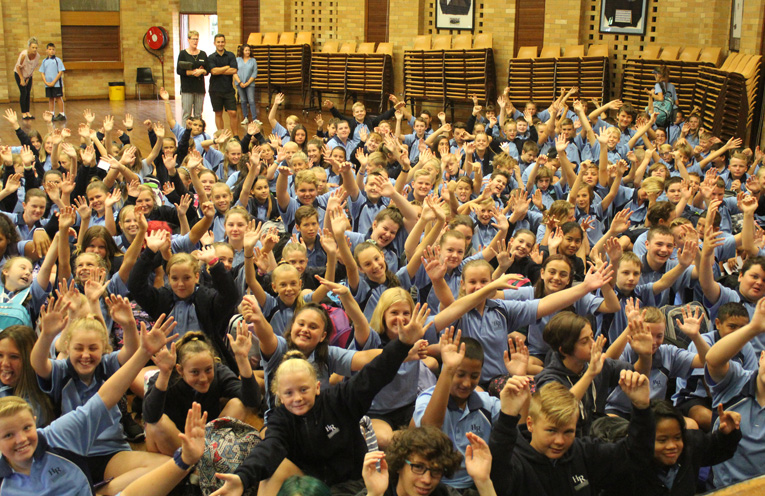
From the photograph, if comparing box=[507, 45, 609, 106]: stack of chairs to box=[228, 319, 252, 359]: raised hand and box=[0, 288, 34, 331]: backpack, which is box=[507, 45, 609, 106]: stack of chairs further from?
box=[228, 319, 252, 359]: raised hand

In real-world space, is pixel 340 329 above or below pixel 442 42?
below

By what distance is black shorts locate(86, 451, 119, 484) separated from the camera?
339 cm

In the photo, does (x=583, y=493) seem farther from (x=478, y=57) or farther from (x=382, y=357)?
(x=478, y=57)

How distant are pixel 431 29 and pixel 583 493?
45.1ft

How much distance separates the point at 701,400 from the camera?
152 inches

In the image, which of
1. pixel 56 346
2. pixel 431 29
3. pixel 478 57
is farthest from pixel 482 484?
pixel 431 29

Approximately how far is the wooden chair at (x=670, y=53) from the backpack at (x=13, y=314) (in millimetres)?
11495

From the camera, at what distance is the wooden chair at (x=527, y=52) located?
13.9m

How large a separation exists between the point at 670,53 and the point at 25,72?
1241 centimetres

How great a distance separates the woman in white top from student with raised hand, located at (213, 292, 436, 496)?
13221 mm

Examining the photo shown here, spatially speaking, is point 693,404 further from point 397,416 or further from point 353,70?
point 353,70

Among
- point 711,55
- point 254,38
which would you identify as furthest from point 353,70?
point 711,55

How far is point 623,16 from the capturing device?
13.3 m

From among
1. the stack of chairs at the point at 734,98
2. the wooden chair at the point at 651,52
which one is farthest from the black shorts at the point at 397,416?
the wooden chair at the point at 651,52
